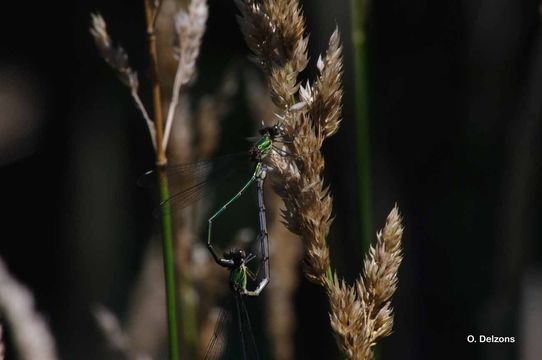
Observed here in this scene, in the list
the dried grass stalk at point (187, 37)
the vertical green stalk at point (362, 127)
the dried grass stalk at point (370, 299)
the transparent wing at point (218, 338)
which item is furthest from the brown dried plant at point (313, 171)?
the transparent wing at point (218, 338)

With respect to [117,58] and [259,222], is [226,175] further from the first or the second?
[117,58]

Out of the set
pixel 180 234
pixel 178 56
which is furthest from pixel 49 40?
pixel 178 56

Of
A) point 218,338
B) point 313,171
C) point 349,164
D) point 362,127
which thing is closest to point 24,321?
point 218,338

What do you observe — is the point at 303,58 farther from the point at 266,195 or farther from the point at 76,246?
the point at 76,246

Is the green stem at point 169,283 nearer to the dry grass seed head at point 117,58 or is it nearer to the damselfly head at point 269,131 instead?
the dry grass seed head at point 117,58

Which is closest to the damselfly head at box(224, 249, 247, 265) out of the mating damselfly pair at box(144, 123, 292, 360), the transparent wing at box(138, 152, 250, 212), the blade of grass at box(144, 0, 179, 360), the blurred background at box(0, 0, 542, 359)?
the mating damselfly pair at box(144, 123, 292, 360)

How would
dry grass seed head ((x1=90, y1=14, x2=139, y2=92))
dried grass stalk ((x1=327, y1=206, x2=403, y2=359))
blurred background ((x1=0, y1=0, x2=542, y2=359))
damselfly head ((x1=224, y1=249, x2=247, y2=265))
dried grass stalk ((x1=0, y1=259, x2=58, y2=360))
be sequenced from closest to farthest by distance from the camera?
dried grass stalk ((x1=327, y1=206, x2=403, y2=359))
dry grass seed head ((x1=90, y1=14, x2=139, y2=92))
dried grass stalk ((x1=0, y1=259, x2=58, y2=360))
damselfly head ((x1=224, y1=249, x2=247, y2=265))
blurred background ((x1=0, y1=0, x2=542, y2=359))

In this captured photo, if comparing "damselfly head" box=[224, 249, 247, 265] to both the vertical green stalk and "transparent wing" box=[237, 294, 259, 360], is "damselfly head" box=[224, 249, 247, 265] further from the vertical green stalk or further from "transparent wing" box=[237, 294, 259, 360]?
the vertical green stalk
